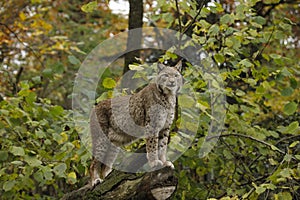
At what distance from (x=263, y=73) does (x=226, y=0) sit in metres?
1.99

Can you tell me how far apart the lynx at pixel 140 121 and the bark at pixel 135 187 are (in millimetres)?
79

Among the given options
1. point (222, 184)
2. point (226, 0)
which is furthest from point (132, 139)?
point (226, 0)

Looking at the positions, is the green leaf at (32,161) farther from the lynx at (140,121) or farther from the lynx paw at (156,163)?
the lynx paw at (156,163)

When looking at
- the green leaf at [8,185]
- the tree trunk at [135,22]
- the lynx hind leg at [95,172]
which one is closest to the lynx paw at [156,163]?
the lynx hind leg at [95,172]

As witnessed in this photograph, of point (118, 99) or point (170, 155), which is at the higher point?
point (118, 99)

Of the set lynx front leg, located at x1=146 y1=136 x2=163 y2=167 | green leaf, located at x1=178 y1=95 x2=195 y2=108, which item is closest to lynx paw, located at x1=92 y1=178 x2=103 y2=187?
lynx front leg, located at x1=146 y1=136 x2=163 y2=167

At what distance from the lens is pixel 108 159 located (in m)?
3.77

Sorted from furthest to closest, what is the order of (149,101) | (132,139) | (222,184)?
1. (222,184)
2. (132,139)
3. (149,101)

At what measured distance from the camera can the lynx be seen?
3.27 m

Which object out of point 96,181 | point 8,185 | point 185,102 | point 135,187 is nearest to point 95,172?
point 96,181

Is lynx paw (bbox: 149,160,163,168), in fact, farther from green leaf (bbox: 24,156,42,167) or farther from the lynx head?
green leaf (bbox: 24,156,42,167)

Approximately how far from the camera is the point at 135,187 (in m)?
3.61

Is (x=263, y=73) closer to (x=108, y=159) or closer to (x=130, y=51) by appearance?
(x=130, y=51)

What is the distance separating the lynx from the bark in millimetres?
79
